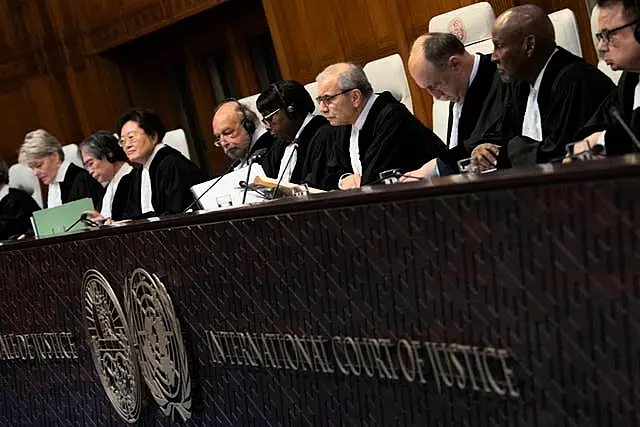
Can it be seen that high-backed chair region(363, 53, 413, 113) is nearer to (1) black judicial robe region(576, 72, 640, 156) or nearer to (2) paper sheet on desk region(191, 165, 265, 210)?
(2) paper sheet on desk region(191, 165, 265, 210)

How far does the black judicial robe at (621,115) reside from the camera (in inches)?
121

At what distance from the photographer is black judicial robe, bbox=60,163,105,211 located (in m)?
7.58

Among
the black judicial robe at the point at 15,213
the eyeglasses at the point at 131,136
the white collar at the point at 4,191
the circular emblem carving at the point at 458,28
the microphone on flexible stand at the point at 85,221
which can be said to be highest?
the circular emblem carving at the point at 458,28

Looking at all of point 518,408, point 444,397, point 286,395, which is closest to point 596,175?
point 518,408

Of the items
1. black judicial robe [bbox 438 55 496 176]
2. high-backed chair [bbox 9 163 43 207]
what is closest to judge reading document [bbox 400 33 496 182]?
black judicial robe [bbox 438 55 496 176]

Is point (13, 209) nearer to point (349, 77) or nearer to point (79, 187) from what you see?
point (79, 187)

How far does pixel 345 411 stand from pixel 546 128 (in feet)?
4.87

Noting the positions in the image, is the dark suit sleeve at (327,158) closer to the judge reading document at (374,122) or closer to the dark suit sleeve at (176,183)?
the judge reading document at (374,122)

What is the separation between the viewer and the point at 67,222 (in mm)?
5484

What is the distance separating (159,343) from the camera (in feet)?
12.8

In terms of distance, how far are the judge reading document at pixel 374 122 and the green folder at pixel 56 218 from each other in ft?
4.41

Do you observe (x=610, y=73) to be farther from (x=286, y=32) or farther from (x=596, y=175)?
(x=286, y=32)

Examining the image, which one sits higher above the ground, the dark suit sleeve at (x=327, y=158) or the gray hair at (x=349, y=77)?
the gray hair at (x=349, y=77)

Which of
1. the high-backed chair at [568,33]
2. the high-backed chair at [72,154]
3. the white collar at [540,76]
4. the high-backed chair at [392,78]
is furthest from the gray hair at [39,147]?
the white collar at [540,76]
